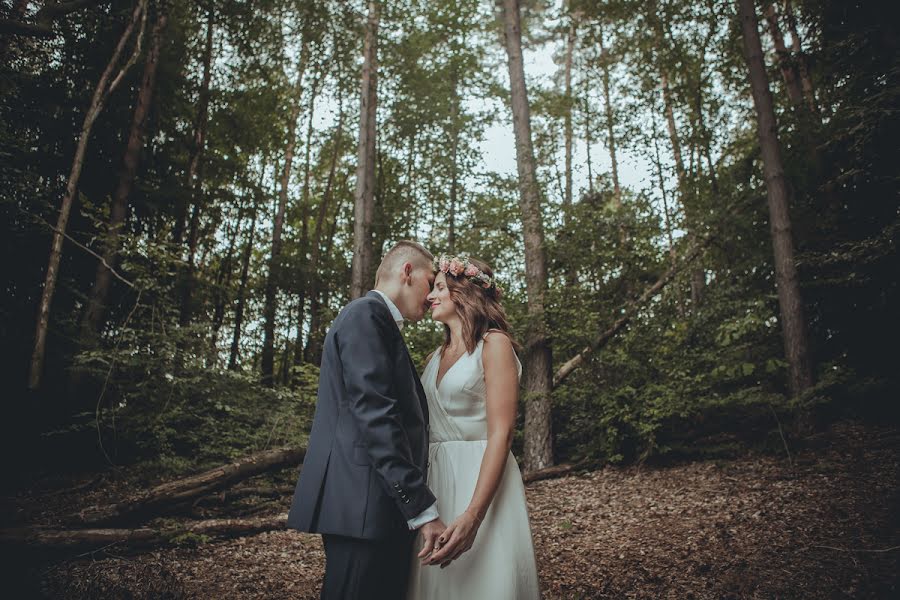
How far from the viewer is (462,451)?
7.43 feet

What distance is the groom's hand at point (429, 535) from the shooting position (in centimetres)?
181

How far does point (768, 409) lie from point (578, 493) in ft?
9.83

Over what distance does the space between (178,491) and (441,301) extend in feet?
16.6

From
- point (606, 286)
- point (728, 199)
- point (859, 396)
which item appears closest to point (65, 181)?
point (606, 286)

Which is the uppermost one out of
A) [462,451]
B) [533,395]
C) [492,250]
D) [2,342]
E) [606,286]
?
[492,250]

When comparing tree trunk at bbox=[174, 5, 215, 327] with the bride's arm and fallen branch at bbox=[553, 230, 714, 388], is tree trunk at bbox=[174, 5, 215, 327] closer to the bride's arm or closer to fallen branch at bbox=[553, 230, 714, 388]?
fallen branch at bbox=[553, 230, 714, 388]

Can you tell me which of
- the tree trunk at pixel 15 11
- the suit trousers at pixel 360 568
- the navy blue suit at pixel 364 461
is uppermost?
the tree trunk at pixel 15 11

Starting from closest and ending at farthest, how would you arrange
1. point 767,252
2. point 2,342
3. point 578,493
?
point 578,493, point 2,342, point 767,252

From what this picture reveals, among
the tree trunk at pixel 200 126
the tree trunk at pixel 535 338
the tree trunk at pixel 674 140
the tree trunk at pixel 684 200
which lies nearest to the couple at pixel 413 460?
the tree trunk at pixel 535 338

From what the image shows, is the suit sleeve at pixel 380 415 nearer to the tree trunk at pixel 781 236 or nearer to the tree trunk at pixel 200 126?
the tree trunk at pixel 781 236

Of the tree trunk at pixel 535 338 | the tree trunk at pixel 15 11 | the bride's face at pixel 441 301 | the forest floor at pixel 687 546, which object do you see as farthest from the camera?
the tree trunk at pixel 535 338

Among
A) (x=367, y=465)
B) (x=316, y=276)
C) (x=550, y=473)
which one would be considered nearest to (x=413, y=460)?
(x=367, y=465)

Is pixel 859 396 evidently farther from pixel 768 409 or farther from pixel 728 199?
pixel 728 199

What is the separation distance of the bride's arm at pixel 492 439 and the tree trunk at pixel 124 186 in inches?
310
